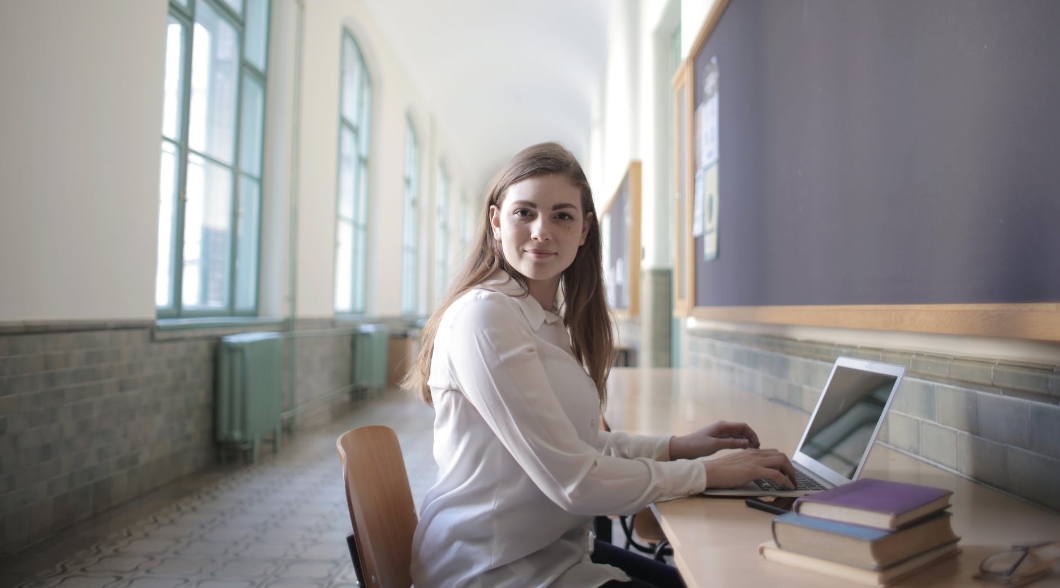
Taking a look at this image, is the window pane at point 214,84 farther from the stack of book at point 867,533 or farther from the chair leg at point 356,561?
the stack of book at point 867,533

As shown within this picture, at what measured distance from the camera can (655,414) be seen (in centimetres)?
204

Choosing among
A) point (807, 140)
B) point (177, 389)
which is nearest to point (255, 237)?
point (177, 389)

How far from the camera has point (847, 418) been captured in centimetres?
124

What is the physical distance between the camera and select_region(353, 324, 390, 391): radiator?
7.39 metres

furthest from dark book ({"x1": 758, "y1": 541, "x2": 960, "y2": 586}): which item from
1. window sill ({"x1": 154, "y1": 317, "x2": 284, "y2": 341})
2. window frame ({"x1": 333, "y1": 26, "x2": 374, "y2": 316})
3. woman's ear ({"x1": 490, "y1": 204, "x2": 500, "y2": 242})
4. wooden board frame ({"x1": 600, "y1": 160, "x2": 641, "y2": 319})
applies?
window frame ({"x1": 333, "y1": 26, "x2": 374, "y2": 316})

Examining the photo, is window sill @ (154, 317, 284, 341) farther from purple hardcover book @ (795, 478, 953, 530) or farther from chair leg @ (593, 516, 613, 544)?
purple hardcover book @ (795, 478, 953, 530)

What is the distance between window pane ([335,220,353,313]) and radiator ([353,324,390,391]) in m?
0.38

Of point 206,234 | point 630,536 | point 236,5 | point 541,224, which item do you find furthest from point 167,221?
point 541,224

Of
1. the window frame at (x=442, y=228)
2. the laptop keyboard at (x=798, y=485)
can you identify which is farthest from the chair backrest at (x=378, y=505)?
the window frame at (x=442, y=228)

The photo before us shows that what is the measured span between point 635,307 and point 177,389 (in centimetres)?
413

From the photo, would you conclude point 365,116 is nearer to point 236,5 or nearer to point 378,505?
point 236,5

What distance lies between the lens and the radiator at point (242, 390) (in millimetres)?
4281

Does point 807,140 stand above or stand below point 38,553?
above

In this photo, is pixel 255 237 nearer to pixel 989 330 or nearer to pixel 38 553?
pixel 38 553
